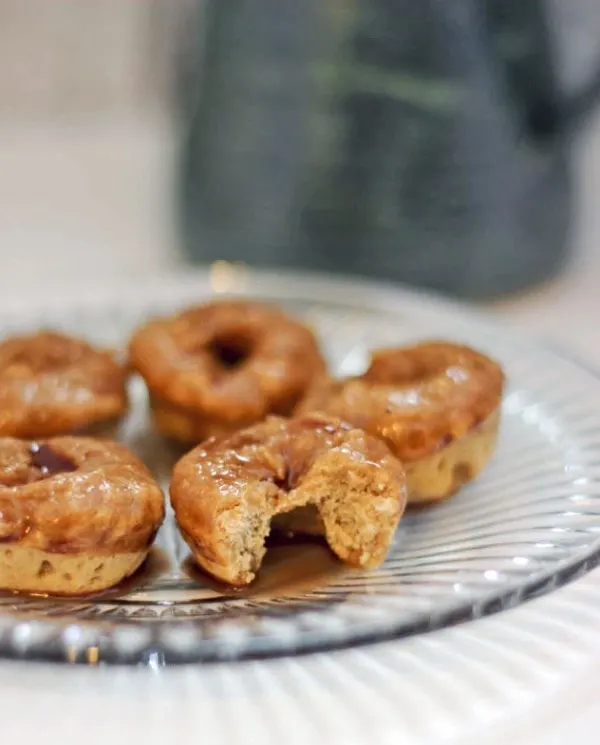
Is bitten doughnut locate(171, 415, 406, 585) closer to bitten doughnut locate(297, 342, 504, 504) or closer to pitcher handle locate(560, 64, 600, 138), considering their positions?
bitten doughnut locate(297, 342, 504, 504)

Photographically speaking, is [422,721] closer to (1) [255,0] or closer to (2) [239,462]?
(2) [239,462]

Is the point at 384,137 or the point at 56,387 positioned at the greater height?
the point at 384,137

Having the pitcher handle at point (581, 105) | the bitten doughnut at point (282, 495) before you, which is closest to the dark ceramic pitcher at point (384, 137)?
the pitcher handle at point (581, 105)

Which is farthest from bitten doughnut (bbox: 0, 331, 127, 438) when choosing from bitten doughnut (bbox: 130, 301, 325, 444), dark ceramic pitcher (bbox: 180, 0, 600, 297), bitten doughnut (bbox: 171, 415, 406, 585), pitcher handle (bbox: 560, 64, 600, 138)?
pitcher handle (bbox: 560, 64, 600, 138)

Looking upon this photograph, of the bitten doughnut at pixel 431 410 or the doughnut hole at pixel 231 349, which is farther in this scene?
the doughnut hole at pixel 231 349

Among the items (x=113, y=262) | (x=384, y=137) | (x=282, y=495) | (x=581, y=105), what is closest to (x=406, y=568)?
(x=282, y=495)

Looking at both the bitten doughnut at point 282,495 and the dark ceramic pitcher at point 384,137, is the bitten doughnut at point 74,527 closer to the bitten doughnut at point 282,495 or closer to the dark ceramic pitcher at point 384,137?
the bitten doughnut at point 282,495

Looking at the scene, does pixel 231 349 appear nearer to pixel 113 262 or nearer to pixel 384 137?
pixel 384 137
